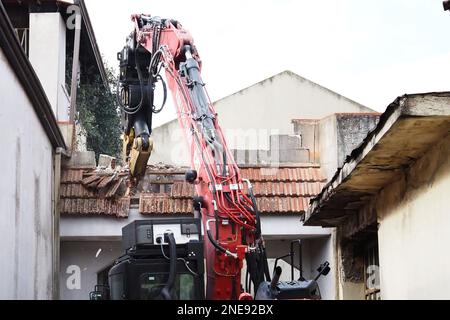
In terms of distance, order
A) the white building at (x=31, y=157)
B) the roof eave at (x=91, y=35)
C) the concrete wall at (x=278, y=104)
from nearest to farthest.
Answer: the white building at (x=31, y=157) → the roof eave at (x=91, y=35) → the concrete wall at (x=278, y=104)

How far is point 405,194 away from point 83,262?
399 inches

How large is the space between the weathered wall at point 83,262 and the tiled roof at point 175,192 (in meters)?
1.02

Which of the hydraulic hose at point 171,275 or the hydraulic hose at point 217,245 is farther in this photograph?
the hydraulic hose at point 217,245

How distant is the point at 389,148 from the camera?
7949 mm

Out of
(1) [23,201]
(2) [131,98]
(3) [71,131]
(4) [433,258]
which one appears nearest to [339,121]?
(2) [131,98]

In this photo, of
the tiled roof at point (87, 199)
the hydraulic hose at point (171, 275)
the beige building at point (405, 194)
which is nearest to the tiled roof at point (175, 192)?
the tiled roof at point (87, 199)

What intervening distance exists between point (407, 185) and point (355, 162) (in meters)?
0.62

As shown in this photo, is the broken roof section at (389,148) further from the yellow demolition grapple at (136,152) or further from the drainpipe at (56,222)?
the drainpipe at (56,222)

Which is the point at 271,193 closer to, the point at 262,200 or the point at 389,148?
the point at 262,200

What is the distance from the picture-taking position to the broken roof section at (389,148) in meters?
6.71

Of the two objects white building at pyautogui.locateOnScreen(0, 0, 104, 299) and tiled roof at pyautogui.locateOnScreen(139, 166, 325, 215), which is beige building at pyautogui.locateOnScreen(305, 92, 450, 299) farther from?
tiled roof at pyautogui.locateOnScreen(139, 166, 325, 215)

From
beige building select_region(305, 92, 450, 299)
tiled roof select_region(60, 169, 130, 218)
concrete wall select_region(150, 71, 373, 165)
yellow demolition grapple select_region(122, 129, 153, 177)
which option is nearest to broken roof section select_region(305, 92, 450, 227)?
beige building select_region(305, 92, 450, 299)

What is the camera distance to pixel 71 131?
17.9 m

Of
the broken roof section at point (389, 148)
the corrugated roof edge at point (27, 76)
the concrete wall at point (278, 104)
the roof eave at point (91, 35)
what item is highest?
the roof eave at point (91, 35)
